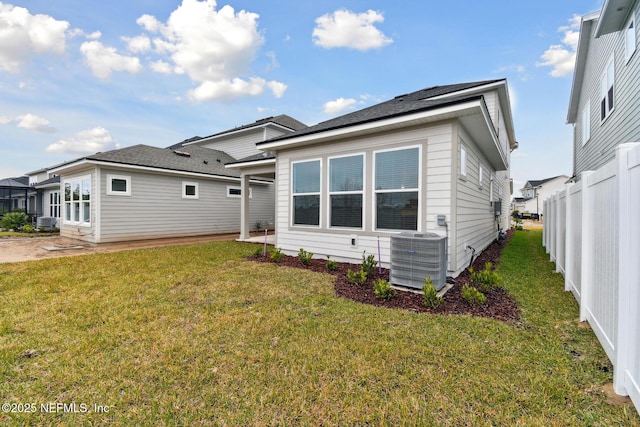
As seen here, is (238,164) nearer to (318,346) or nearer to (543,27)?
(318,346)

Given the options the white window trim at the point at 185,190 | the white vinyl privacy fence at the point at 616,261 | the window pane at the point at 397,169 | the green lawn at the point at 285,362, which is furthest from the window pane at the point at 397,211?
the white window trim at the point at 185,190

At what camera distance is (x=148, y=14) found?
848cm

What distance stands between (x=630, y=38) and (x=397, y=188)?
6597 millimetres

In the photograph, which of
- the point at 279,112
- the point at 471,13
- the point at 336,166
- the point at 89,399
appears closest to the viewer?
the point at 89,399

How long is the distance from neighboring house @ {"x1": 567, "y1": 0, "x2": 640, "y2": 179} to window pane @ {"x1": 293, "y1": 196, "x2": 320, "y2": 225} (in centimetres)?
712

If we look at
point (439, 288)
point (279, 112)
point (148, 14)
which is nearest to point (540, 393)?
point (439, 288)

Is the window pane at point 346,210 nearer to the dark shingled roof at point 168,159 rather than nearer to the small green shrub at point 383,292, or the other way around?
the small green shrub at point 383,292

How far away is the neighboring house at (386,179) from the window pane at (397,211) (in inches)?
0.8

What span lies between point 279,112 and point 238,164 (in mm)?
8818

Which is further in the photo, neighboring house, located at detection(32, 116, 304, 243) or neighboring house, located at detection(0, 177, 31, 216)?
neighboring house, located at detection(0, 177, 31, 216)

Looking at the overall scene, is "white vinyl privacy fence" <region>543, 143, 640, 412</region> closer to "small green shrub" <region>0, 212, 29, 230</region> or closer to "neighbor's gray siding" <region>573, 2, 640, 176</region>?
"neighbor's gray siding" <region>573, 2, 640, 176</region>

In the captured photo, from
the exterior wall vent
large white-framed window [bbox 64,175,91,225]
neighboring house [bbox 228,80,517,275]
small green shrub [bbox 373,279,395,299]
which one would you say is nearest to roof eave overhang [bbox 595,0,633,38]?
neighboring house [bbox 228,80,517,275]

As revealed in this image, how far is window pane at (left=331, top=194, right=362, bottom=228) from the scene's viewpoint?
6.02m

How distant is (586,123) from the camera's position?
1066 cm
